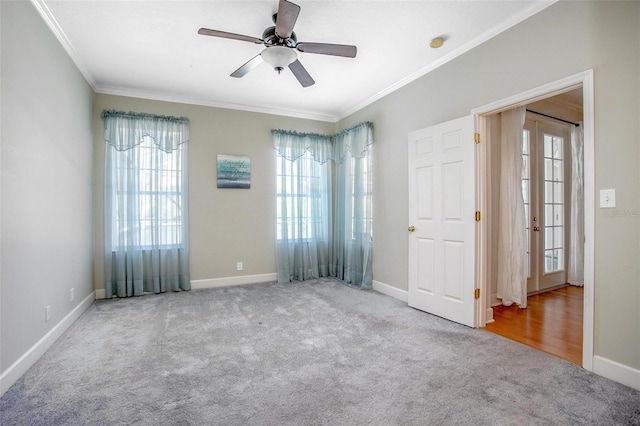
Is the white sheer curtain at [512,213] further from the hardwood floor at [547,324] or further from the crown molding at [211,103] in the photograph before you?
the crown molding at [211,103]

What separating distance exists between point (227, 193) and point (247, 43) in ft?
7.46

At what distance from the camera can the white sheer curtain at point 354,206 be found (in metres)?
4.45

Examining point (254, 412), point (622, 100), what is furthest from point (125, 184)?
point (622, 100)

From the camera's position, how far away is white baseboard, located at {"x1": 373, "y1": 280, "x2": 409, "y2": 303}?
3828 millimetres

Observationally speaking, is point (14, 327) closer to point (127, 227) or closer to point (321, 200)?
point (127, 227)

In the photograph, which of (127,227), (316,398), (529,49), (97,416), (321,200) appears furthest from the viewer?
(321,200)

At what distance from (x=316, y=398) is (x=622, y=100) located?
271 cm

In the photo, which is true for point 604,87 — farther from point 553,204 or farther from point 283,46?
point 553,204

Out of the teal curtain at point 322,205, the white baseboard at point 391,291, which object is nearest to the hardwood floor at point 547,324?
the white baseboard at point 391,291

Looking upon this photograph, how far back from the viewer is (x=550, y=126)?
14.6 feet

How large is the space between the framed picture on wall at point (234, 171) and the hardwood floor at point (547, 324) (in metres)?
3.68

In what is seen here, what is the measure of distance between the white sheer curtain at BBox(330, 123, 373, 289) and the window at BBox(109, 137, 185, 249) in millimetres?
2399

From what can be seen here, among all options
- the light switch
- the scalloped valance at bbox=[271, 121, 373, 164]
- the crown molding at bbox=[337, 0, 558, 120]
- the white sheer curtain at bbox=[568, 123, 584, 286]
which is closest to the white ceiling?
the crown molding at bbox=[337, 0, 558, 120]

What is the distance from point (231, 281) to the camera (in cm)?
467
